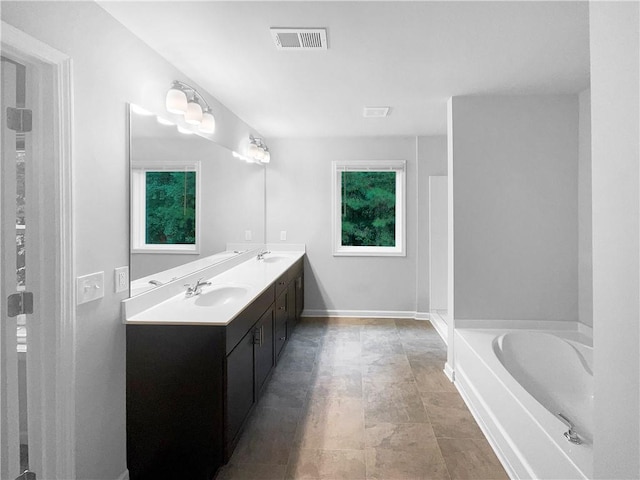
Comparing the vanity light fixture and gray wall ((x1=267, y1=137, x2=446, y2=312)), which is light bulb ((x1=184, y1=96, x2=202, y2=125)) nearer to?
the vanity light fixture

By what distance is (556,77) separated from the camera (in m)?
2.83

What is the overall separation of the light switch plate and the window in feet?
11.4

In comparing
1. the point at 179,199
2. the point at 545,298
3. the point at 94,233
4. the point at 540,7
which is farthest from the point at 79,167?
the point at 545,298

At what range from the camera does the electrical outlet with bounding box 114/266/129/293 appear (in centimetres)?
198

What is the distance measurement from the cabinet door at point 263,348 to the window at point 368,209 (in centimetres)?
222

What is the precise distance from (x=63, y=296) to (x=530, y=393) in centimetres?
286

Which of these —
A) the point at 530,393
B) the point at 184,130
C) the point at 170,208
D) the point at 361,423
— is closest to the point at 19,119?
the point at 170,208

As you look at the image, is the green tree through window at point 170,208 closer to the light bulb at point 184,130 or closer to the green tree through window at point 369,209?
the light bulb at point 184,130

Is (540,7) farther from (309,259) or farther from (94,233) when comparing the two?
(309,259)

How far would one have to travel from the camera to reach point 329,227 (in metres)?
5.09

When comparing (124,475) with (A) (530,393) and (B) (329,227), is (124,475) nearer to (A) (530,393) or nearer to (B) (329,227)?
(A) (530,393)

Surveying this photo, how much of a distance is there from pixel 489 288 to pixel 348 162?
2.46 metres

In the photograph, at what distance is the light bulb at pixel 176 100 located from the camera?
95.5 inches

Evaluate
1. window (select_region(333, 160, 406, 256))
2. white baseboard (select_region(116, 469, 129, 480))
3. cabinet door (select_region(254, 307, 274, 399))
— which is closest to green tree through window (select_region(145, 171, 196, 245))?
cabinet door (select_region(254, 307, 274, 399))
